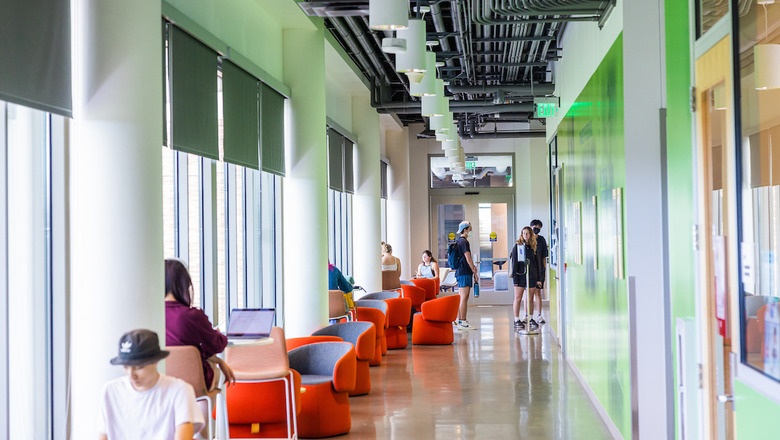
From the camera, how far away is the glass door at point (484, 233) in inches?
829

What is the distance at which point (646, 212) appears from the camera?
627 cm

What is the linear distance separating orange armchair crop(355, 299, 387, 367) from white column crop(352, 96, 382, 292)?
3.93 meters

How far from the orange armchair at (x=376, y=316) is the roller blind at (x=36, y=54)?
6.98m

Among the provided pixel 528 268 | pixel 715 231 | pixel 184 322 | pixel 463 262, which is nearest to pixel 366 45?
pixel 463 262

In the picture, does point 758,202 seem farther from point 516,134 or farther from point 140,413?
point 516,134

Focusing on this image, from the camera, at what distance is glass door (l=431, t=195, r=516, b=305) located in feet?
69.1

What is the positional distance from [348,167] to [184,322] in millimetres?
10144

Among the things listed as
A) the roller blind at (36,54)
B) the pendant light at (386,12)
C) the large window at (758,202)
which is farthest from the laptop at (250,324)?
the large window at (758,202)

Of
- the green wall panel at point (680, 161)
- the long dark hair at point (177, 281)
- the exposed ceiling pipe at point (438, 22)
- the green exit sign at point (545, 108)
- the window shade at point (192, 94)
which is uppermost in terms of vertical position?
the exposed ceiling pipe at point (438, 22)

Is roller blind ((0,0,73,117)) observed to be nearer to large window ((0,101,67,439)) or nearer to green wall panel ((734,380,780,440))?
large window ((0,101,67,439))

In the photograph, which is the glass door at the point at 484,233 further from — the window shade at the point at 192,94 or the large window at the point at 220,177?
the window shade at the point at 192,94

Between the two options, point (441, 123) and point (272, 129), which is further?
point (441, 123)

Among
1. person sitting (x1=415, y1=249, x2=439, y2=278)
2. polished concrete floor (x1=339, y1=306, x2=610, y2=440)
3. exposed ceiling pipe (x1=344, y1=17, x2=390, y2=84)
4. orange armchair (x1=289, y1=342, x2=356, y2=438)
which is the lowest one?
polished concrete floor (x1=339, y1=306, x2=610, y2=440)

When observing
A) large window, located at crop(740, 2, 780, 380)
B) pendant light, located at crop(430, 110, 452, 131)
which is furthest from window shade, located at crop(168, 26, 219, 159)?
large window, located at crop(740, 2, 780, 380)
